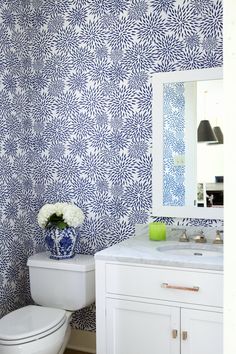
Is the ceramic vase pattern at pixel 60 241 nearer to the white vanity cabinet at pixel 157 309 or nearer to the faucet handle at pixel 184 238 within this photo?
the white vanity cabinet at pixel 157 309

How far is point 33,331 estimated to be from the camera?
229 cm

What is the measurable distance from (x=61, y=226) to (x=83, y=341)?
35.3 inches

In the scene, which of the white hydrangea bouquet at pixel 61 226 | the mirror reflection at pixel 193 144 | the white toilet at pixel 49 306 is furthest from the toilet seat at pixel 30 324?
the mirror reflection at pixel 193 144

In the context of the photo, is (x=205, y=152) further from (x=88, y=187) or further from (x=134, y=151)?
(x=88, y=187)

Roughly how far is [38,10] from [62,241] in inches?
64.1

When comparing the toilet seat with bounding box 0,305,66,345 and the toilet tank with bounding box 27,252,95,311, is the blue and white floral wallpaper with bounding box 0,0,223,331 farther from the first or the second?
the toilet seat with bounding box 0,305,66,345

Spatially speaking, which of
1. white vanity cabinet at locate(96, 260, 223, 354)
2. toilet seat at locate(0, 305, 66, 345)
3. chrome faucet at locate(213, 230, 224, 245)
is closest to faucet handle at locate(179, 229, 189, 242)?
chrome faucet at locate(213, 230, 224, 245)

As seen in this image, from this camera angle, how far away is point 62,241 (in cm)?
277

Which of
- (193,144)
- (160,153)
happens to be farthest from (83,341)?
(193,144)

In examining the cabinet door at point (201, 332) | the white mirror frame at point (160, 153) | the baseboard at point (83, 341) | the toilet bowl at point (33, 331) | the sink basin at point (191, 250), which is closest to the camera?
the cabinet door at point (201, 332)

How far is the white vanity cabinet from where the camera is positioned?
6.78 ft

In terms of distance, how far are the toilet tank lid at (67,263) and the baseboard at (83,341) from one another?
0.58 metres

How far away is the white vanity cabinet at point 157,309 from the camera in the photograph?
2066mm

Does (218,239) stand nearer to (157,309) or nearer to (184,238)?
(184,238)
